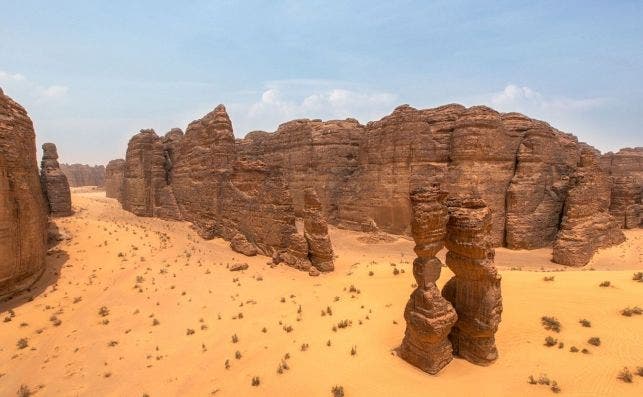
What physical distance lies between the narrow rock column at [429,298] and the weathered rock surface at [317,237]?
32.7 ft

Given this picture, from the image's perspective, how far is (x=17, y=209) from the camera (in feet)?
49.0

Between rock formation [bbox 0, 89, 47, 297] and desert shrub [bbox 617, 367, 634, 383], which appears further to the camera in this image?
rock formation [bbox 0, 89, 47, 297]

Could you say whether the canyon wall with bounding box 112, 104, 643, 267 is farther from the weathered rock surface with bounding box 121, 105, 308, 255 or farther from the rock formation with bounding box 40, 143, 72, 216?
the rock formation with bounding box 40, 143, 72, 216

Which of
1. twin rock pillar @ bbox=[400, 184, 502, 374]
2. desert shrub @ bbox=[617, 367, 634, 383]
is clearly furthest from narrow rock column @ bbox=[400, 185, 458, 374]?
desert shrub @ bbox=[617, 367, 634, 383]

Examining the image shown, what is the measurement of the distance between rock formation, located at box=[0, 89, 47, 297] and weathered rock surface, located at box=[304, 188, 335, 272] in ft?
45.3

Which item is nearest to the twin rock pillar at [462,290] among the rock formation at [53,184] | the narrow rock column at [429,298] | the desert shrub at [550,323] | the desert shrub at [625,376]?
the narrow rock column at [429,298]

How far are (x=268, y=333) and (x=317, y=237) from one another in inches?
314

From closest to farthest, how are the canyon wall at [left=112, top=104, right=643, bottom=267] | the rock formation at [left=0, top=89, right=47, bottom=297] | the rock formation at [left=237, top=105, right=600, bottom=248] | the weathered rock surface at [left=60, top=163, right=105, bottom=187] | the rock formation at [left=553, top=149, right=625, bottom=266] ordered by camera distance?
the rock formation at [left=0, top=89, right=47, bottom=297]
the rock formation at [left=553, top=149, right=625, bottom=266]
the canyon wall at [left=112, top=104, right=643, bottom=267]
the rock formation at [left=237, top=105, right=600, bottom=248]
the weathered rock surface at [left=60, top=163, right=105, bottom=187]

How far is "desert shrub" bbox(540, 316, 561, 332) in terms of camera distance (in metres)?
10.2

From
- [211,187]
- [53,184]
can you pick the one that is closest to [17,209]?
[211,187]

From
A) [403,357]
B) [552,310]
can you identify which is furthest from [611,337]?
[403,357]

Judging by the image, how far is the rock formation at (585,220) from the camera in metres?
23.8

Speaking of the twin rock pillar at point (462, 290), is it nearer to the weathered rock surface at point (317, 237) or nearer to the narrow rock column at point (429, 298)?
the narrow rock column at point (429, 298)

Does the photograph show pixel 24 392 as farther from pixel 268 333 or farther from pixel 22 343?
pixel 268 333
